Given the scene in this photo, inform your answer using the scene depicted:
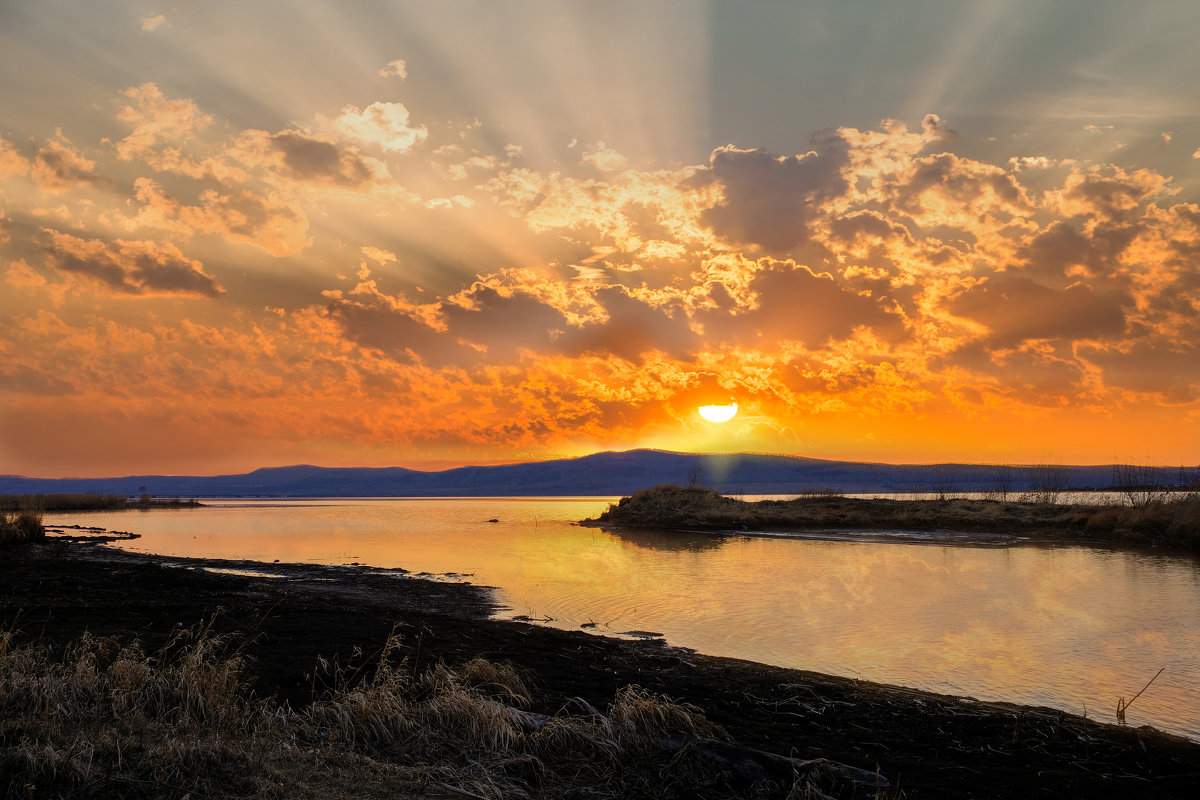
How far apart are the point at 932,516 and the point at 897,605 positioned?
3514cm

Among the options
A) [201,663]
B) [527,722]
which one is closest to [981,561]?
[527,722]

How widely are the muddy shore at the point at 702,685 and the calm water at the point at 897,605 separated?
1.58m

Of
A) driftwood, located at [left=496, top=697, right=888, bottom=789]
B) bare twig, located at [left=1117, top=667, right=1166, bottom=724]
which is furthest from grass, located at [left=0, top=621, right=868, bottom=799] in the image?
bare twig, located at [left=1117, top=667, right=1166, bottom=724]

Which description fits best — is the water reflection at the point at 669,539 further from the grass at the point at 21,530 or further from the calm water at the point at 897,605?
the grass at the point at 21,530

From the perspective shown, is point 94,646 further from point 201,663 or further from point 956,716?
point 956,716

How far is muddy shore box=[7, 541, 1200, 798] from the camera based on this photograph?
21.8 feet

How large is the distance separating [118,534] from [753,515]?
43486 millimetres

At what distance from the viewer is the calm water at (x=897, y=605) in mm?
11016

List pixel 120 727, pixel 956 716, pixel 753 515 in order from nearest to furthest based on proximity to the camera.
→ pixel 120 727 → pixel 956 716 → pixel 753 515

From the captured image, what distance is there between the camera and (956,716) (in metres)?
8.41

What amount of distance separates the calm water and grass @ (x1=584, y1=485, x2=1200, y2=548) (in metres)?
6.60

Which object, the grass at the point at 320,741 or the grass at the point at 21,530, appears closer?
the grass at the point at 320,741

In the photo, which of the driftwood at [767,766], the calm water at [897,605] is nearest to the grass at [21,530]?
the calm water at [897,605]

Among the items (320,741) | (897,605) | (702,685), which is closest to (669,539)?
(897,605)
